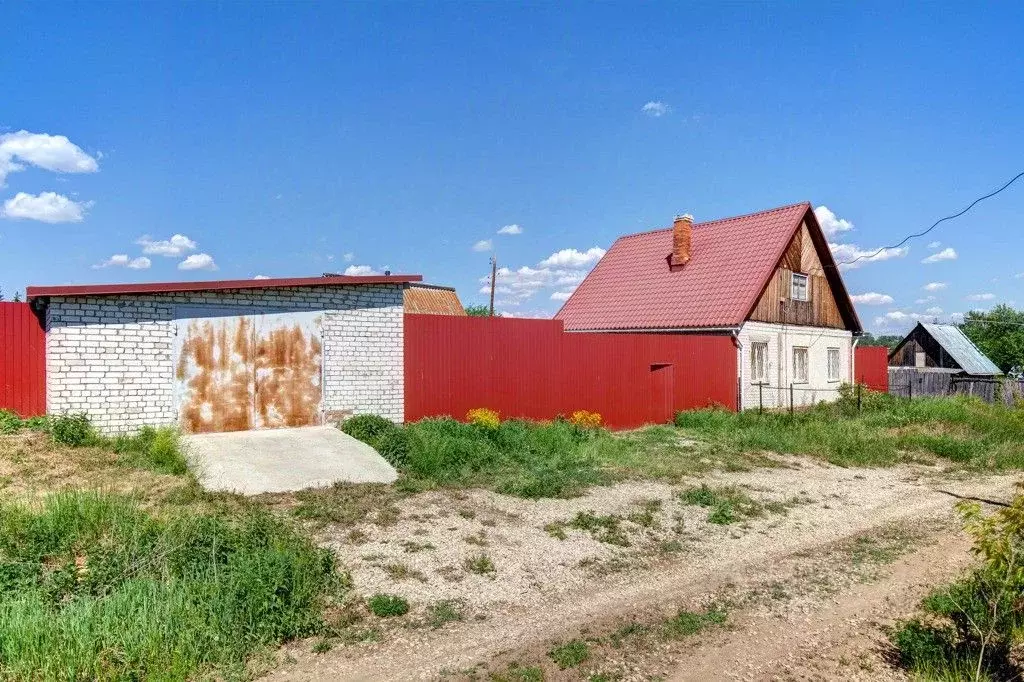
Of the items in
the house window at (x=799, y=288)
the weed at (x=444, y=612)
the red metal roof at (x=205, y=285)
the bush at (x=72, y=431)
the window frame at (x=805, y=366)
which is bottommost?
the weed at (x=444, y=612)

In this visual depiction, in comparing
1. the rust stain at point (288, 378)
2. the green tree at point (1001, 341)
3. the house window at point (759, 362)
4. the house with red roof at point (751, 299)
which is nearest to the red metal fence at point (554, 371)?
the house window at point (759, 362)

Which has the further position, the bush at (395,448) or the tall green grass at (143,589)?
the bush at (395,448)

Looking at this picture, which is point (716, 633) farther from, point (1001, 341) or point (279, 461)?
point (1001, 341)

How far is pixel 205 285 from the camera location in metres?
10.3

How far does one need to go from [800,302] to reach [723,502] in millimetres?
14093

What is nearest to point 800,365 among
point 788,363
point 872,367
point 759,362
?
point 788,363

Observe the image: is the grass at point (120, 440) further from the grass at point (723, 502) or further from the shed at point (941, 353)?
the shed at point (941, 353)

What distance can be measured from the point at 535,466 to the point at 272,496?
3973mm

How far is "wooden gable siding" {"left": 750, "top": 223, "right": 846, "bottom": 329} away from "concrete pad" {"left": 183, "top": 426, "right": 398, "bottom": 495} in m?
13.1

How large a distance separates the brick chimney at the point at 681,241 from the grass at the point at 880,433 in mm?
6369

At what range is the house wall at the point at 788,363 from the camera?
18.8m

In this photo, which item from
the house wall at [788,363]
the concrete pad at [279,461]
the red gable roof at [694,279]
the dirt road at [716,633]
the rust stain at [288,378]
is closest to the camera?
the dirt road at [716,633]

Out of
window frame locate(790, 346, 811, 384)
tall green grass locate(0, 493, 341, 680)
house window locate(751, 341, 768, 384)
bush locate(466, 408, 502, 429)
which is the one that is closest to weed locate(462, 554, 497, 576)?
tall green grass locate(0, 493, 341, 680)

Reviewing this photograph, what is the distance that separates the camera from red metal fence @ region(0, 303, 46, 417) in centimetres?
942
